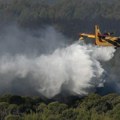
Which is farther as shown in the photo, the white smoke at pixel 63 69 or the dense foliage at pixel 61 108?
the white smoke at pixel 63 69

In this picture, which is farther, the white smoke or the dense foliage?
the white smoke

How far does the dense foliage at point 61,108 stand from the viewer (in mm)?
74688

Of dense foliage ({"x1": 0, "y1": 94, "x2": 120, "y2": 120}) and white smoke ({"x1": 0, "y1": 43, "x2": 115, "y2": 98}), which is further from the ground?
white smoke ({"x1": 0, "y1": 43, "x2": 115, "y2": 98})

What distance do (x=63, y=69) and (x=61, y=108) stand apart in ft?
20.3

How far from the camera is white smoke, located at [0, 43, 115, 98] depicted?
82.1 meters

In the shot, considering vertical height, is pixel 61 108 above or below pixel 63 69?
below

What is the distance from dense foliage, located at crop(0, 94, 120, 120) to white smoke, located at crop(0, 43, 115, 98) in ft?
7.53

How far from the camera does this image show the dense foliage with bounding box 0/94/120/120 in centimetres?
7469

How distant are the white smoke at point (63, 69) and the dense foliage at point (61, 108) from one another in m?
2.29

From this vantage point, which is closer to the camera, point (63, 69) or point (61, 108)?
point (61, 108)

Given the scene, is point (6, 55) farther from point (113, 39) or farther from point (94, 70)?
point (113, 39)

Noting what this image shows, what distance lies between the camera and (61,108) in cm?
8525

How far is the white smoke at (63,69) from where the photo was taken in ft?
269

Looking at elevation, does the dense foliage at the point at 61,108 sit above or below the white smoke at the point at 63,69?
below
